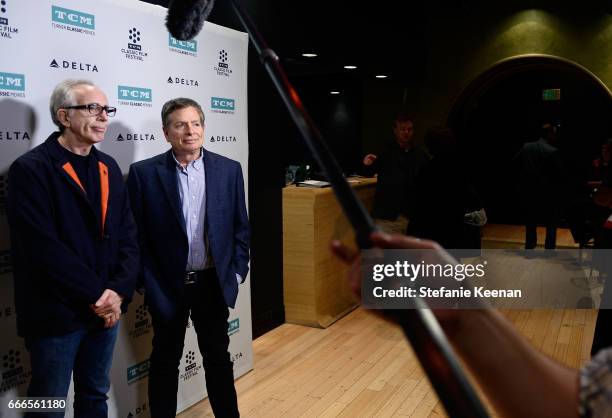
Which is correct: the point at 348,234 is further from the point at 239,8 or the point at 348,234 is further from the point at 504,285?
the point at 504,285

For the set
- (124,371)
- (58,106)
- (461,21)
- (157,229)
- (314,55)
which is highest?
(461,21)

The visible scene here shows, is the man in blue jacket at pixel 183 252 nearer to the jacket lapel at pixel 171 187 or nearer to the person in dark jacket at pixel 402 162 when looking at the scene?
the jacket lapel at pixel 171 187

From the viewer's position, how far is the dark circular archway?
8984 millimetres

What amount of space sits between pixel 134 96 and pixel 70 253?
0.96m

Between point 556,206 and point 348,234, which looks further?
point 556,206

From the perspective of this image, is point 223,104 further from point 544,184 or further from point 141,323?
point 544,184

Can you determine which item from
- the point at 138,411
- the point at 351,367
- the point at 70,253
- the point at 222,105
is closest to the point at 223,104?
the point at 222,105

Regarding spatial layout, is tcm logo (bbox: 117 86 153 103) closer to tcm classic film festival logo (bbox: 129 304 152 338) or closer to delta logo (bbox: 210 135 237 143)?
delta logo (bbox: 210 135 237 143)

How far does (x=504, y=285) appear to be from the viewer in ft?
18.0

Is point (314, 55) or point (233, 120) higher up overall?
point (314, 55)

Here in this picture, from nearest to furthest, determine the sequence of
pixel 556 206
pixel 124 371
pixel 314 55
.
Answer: pixel 124 371 < pixel 314 55 < pixel 556 206

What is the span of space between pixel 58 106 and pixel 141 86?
2.04 feet

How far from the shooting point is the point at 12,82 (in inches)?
83.0

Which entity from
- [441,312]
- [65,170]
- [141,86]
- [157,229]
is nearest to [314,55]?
[141,86]
